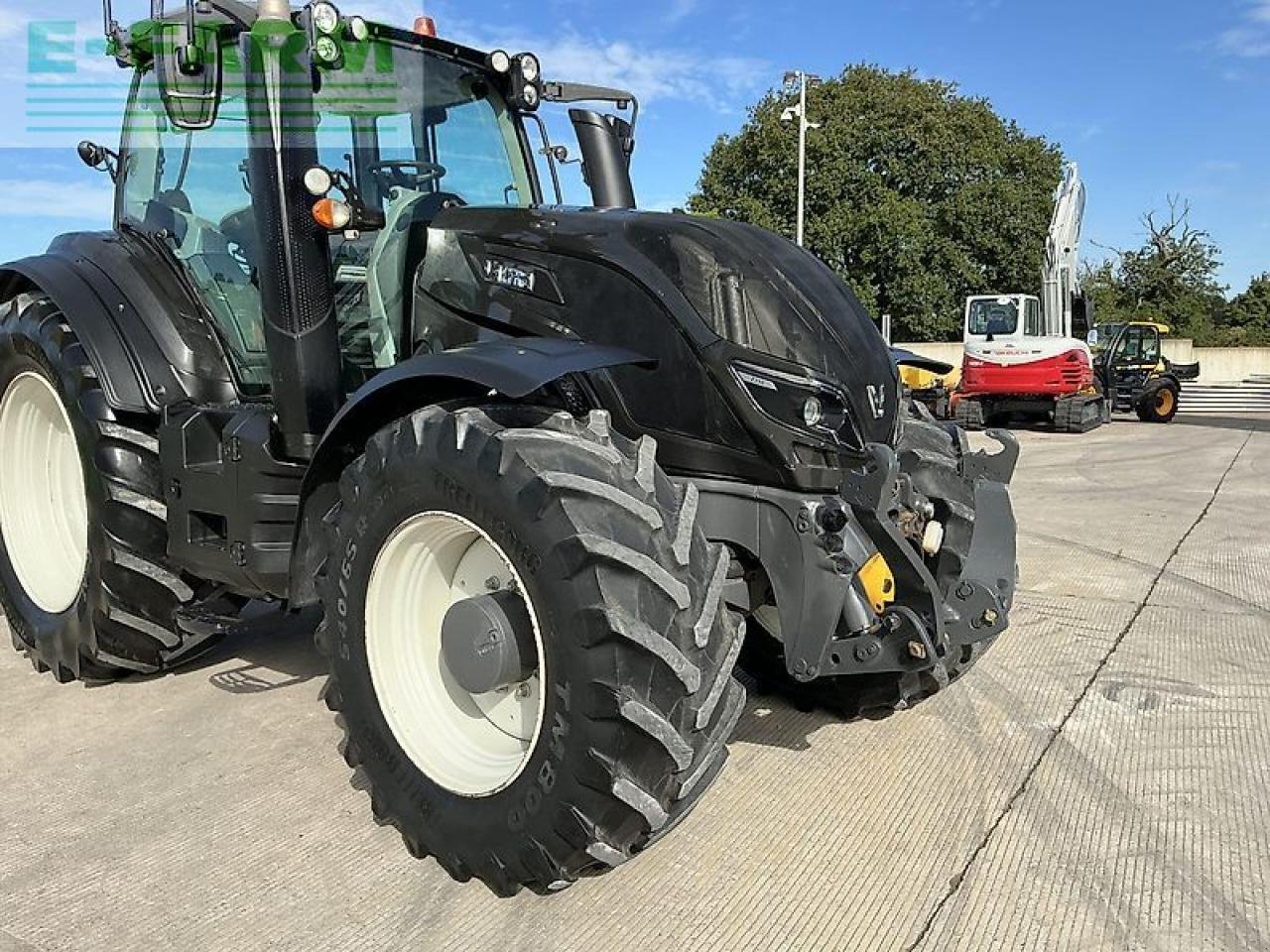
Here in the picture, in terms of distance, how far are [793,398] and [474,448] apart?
35.8 inches

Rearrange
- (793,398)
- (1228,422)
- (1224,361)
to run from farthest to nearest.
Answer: (1224,361), (1228,422), (793,398)

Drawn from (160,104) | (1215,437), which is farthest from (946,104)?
(160,104)

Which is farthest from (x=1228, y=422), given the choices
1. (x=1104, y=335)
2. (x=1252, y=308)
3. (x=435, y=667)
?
(x=1252, y=308)

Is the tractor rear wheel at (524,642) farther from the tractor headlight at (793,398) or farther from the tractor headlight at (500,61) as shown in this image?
the tractor headlight at (500,61)

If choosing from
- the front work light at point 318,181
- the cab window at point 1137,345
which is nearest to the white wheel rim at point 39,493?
the front work light at point 318,181

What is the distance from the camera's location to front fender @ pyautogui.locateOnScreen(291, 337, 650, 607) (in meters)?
2.56

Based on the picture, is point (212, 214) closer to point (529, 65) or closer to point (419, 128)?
point (419, 128)

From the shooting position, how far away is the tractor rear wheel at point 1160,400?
18.2 meters

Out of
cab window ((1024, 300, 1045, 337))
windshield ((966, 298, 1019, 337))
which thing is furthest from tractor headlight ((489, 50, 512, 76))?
cab window ((1024, 300, 1045, 337))

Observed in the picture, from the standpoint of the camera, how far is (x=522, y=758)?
2.62 meters

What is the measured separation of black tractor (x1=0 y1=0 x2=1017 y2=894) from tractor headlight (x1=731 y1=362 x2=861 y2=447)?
12mm

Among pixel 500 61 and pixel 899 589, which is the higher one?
pixel 500 61

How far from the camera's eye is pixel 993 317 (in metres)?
18.5

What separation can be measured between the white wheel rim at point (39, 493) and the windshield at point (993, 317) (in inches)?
644
